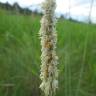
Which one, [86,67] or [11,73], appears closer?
[11,73]

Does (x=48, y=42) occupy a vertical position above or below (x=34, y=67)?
above

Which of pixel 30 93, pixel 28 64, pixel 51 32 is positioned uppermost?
pixel 51 32

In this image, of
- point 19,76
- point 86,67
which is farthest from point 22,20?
point 19,76

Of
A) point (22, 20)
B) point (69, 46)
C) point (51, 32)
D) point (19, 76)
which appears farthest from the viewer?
point (22, 20)

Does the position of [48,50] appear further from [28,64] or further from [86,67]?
[86,67]

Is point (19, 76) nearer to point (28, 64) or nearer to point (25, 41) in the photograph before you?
point (28, 64)

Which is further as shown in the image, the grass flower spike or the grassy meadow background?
the grassy meadow background

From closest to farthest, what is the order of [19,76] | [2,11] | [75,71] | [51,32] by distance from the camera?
[51,32], [19,76], [75,71], [2,11]

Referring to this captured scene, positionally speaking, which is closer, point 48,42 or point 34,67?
point 48,42

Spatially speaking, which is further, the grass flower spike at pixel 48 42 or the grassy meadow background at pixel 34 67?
the grassy meadow background at pixel 34 67

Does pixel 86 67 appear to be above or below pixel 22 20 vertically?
below
